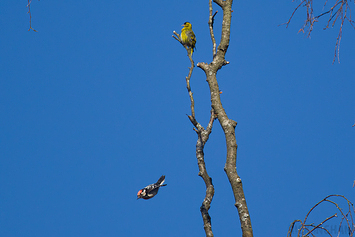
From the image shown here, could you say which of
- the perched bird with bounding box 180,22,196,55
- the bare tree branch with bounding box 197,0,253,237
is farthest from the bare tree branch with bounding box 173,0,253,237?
the perched bird with bounding box 180,22,196,55

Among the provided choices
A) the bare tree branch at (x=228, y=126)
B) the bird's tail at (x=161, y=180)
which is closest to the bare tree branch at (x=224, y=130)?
the bare tree branch at (x=228, y=126)

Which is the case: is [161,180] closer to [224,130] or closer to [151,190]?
[151,190]

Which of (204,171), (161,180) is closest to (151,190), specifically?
(161,180)

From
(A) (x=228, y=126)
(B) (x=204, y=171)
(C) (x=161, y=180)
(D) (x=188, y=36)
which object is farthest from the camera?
(D) (x=188, y=36)

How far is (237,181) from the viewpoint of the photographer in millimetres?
3230

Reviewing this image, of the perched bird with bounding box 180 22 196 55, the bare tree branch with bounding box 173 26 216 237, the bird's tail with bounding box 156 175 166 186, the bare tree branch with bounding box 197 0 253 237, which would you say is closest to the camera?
the bare tree branch with bounding box 197 0 253 237

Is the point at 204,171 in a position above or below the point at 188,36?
below

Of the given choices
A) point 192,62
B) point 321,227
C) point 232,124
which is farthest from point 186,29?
point 321,227

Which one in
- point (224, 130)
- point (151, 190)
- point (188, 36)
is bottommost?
point (224, 130)

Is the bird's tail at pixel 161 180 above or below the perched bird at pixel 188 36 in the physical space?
below

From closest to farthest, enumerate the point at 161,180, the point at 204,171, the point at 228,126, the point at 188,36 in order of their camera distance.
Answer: the point at 228,126 → the point at 204,171 → the point at 161,180 → the point at 188,36

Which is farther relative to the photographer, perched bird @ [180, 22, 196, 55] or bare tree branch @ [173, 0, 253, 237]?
perched bird @ [180, 22, 196, 55]

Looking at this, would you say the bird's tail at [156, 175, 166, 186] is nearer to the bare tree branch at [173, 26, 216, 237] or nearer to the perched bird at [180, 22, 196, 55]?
the bare tree branch at [173, 26, 216, 237]

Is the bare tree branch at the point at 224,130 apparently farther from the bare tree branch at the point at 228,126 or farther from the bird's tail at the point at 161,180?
the bird's tail at the point at 161,180
